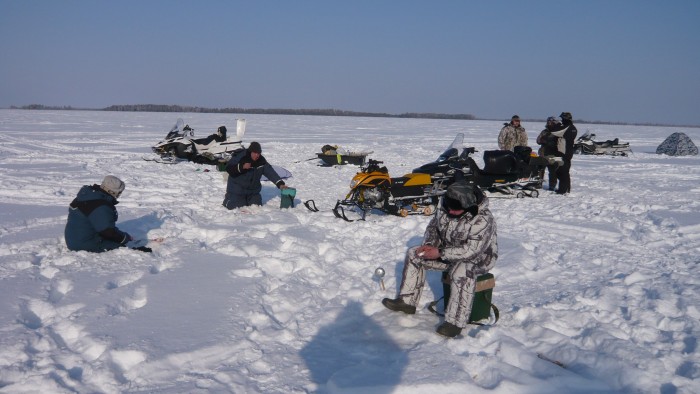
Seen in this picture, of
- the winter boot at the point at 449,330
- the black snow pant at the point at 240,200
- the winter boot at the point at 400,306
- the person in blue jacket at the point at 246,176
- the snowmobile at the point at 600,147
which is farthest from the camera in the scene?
the snowmobile at the point at 600,147

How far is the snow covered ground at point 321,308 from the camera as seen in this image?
278cm

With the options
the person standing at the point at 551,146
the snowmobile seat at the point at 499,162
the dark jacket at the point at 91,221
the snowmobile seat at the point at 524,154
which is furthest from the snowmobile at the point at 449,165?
the dark jacket at the point at 91,221

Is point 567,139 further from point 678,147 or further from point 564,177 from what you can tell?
point 678,147

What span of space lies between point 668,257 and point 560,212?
2.28 metres

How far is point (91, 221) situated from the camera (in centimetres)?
449

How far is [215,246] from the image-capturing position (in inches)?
206

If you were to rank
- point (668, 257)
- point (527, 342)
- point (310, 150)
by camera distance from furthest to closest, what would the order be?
point (310, 150) → point (668, 257) → point (527, 342)

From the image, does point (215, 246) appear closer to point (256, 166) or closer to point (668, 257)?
point (256, 166)

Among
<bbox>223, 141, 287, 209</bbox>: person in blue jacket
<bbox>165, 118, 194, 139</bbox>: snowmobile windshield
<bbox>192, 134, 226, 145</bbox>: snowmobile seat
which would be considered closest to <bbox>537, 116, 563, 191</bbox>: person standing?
<bbox>223, 141, 287, 209</bbox>: person in blue jacket

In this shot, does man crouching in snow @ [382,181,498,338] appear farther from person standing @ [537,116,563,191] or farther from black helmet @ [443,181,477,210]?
person standing @ [537,116,563,191]

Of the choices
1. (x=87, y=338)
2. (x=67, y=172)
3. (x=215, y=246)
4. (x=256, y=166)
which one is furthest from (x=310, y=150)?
(x=87, y=338)

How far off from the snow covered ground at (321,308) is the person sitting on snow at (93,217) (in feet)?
0.63

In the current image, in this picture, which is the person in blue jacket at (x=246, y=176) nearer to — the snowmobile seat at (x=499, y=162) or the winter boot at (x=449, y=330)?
the snowmobile seat at (x=499, y=162)

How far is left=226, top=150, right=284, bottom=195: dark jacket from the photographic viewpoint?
272 inches
